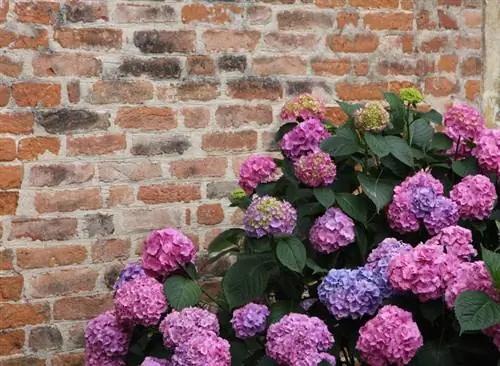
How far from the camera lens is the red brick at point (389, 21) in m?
3.15

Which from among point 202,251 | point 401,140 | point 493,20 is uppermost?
point 493,20

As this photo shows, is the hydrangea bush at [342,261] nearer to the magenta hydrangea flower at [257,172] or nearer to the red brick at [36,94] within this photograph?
the magenta hydrangea flower at [257,172]

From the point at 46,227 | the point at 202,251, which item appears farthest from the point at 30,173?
the point at 202,251

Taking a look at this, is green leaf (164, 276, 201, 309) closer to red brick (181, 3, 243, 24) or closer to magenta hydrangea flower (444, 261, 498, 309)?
magenta hydrangea flower (444, 261, 498, 309)

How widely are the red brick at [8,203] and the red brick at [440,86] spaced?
1.65 meters

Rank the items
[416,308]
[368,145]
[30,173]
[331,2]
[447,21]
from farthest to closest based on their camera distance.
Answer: [447,21]
[331,2]
[30,173]
[368,145]
[416,308]

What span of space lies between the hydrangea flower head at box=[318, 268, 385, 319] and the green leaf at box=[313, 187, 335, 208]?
199 mm

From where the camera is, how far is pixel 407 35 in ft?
10.5

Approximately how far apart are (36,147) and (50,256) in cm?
36

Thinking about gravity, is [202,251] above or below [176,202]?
below

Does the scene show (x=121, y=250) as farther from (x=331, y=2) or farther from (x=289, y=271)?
(x=331, y=2)

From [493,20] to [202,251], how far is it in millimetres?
1576

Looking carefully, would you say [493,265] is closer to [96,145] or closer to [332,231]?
[332,231]

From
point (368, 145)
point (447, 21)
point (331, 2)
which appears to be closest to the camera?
point (368, 145)
